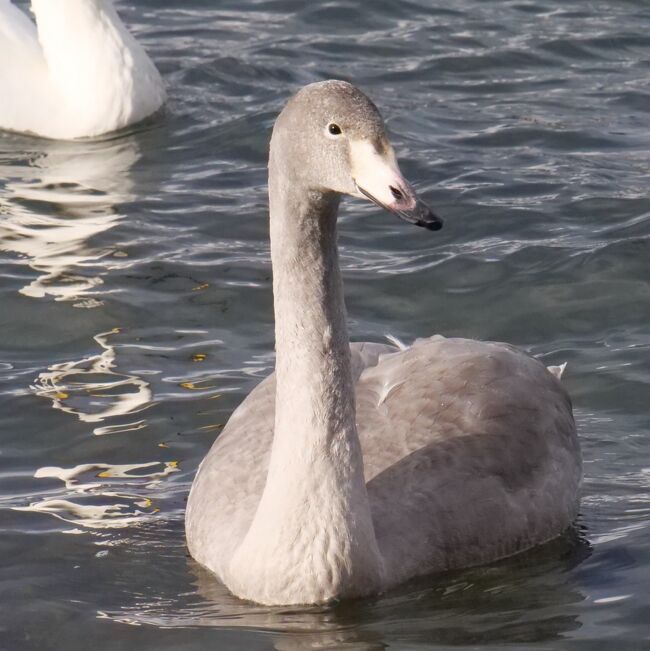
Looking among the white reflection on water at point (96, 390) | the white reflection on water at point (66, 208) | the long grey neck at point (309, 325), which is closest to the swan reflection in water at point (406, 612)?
the long grey neck at point (309, 325)

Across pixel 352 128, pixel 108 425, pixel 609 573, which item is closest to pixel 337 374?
pixel 352 128

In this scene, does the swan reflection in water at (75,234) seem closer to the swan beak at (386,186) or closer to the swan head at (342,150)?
the swan head at (342,150)

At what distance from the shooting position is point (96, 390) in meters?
8.62

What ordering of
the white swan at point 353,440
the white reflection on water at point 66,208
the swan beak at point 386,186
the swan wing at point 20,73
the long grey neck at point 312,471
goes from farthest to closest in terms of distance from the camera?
the swan wing at point 20,73 < the white reflection on water at point 66,208 < the long grey neck at point 312,471 < the white swan at point 353,440 < the swan beak at point 386,186

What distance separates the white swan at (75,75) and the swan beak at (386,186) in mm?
7278

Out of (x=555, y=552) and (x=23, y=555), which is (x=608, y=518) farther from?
(x=23, y=555)

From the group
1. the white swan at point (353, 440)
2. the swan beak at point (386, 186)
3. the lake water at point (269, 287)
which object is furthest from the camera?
the lake water at point (269, 287)

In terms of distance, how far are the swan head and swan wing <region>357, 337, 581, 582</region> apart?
1.56m

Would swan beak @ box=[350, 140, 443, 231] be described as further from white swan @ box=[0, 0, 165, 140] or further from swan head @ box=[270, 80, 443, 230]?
white swan @ box=[0, 0, 165, 140]

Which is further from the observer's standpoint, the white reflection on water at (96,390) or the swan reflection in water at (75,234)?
the swan reflection in water at (75,234)

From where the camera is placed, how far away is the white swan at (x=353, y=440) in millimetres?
5770

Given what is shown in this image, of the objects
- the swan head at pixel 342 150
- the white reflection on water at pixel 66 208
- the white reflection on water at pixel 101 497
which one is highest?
the swan head at pixel 342 150

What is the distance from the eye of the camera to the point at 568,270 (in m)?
9.84

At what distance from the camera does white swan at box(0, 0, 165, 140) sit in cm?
1262
